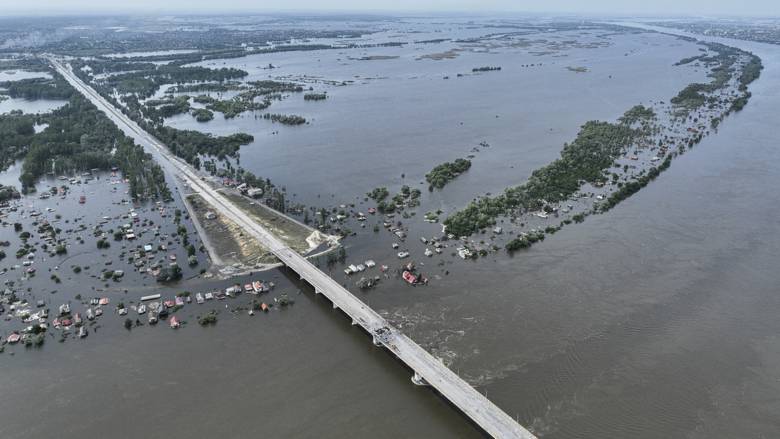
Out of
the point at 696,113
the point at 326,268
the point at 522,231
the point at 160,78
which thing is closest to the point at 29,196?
the point at 326,268

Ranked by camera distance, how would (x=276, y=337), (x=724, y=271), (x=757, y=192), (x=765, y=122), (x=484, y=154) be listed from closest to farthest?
(x=276, y=337), (x=724, y=271), (x=757, y=192), (x=484, y=154), (x=765, y=122)

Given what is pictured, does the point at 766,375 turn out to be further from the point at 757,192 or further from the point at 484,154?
the point at 484,154

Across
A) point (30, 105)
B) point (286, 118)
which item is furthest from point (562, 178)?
point (30, 105)

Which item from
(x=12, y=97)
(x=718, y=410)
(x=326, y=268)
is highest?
(x=12, y=97)

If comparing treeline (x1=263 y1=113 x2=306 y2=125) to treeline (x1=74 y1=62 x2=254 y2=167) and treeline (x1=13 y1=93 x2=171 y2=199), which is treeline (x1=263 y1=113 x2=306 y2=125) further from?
treeline (x1=13 y1=93 x2=171 y2=199)

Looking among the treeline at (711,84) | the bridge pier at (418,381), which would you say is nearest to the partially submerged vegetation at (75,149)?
the bridge pier at (418,381)
